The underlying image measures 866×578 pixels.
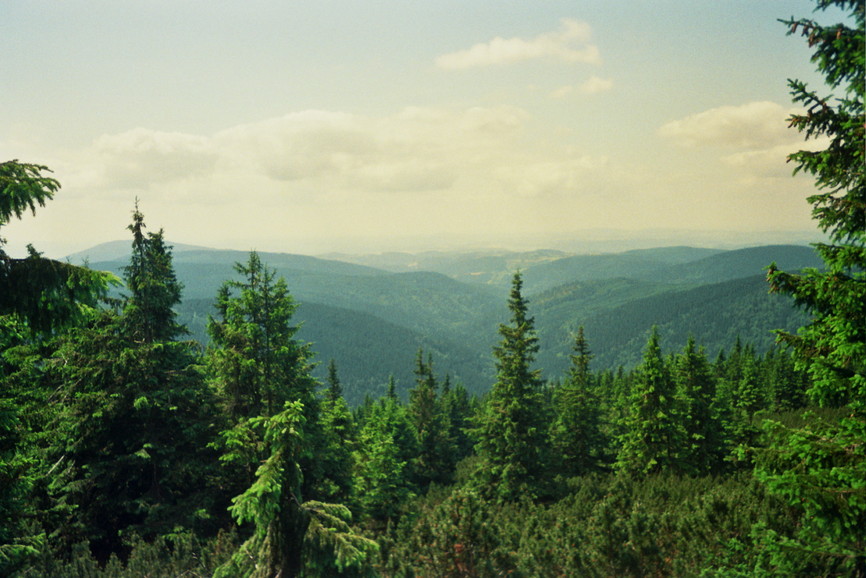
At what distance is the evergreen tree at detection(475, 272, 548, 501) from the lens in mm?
23120

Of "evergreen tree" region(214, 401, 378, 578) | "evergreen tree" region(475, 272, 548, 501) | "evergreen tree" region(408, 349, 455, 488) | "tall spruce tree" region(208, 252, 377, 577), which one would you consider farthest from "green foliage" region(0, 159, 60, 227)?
"evergreen tree" region(408, 349, 455, 488)

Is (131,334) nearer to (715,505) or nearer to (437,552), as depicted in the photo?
(437,552)

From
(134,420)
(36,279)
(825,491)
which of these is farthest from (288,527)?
(134,420)

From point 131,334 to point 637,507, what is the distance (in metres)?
17.1

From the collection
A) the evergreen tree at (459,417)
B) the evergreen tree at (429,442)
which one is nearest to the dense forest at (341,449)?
the evergreen tree at (429,442)

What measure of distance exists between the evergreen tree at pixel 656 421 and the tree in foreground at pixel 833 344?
1862 centimetres

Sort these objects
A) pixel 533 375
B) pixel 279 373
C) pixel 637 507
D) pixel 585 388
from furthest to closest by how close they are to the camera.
Result: 1. pixel 585 388
2. pixel 533 375
3. pixel 279 373
4. pixel 637 507

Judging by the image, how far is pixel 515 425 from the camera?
23438mm

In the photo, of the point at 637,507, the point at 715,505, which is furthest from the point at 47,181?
the point at 715,505

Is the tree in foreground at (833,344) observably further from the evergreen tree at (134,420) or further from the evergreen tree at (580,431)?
the evergreen tree at (580,431)

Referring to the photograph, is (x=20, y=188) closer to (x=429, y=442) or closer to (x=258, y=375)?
(x=258, y=375)

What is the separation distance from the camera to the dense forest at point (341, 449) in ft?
19.9

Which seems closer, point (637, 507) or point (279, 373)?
point (637, 507)

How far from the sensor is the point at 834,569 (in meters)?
6.24
